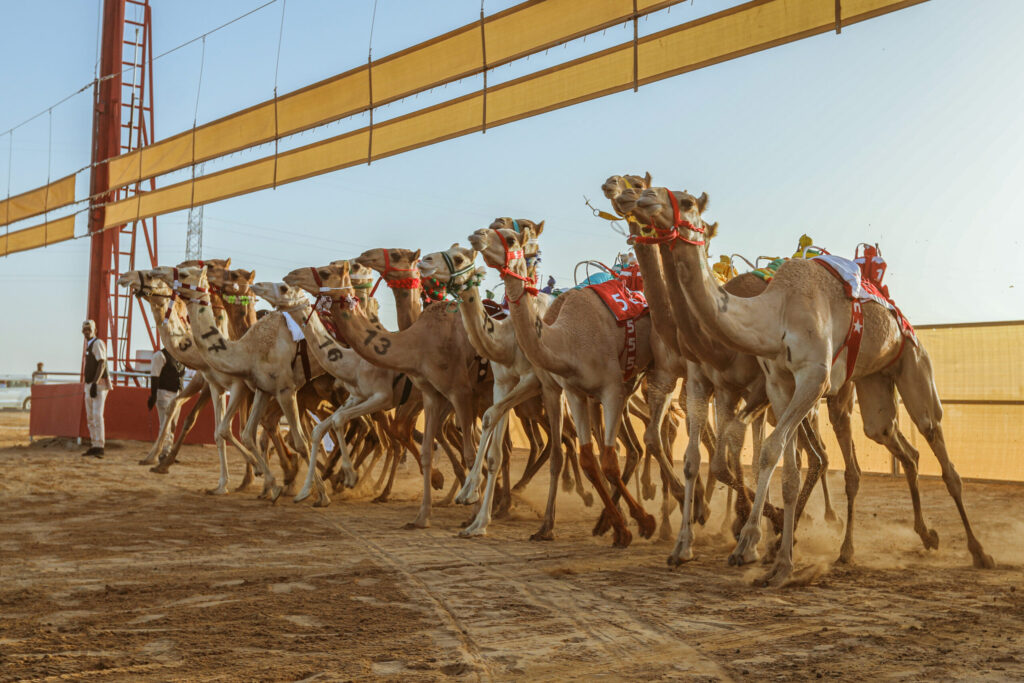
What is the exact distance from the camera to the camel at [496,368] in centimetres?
898

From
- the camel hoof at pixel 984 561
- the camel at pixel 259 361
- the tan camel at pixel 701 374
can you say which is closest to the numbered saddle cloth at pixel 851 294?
the tan camel at pixel 701 374

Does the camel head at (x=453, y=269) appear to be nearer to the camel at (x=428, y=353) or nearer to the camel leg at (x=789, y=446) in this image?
the camel at (x=428, y=353)

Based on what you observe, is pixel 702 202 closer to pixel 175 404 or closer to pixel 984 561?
pixel 984 561

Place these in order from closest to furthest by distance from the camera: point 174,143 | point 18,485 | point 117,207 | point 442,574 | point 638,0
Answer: point 442,574 < point 638,0 < point 18,485 < point 174,143 < point 117,207

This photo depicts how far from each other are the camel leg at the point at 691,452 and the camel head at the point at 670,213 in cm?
149

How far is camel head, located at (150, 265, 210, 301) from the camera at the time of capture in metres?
13.4

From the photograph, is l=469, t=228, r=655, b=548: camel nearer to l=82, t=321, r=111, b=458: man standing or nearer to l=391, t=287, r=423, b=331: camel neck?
l=391, t=287, r=423, b=331: camel neck

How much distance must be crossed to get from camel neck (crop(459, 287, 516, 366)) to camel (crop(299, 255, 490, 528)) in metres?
1.07

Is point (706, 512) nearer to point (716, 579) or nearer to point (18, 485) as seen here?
point (716, 579)

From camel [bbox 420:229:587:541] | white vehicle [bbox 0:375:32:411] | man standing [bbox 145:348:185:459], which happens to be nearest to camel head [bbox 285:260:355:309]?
camel [bbox 420:229:587:541]

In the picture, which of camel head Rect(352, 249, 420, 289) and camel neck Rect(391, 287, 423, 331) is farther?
camel neck Rect(391, 287, 423, 331)

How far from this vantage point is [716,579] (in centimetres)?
676

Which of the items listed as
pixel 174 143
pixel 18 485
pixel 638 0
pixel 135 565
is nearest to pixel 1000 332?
pixel 638 0

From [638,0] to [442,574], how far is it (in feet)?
26.3
